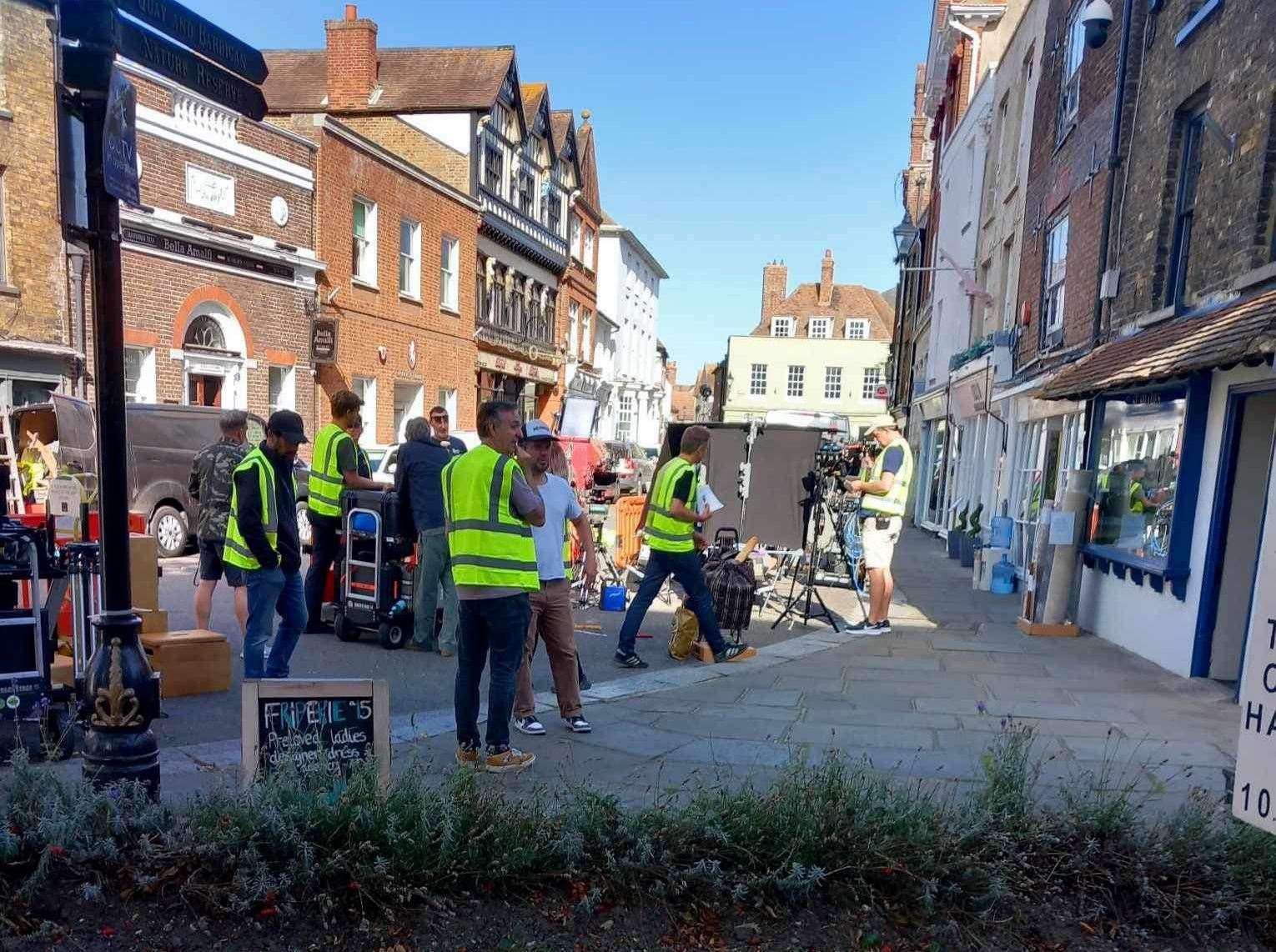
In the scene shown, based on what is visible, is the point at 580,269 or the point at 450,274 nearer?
the point at 450,274

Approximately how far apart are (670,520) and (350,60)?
2134 cm

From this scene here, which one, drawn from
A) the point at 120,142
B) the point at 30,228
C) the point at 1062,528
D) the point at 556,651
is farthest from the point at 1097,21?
the point at 30,228

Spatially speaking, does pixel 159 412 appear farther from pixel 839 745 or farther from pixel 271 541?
pixel 839 745

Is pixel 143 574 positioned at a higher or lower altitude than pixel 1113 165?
lower

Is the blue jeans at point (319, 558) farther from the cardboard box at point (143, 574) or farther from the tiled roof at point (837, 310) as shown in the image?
the tiled roof at point (837, 310)

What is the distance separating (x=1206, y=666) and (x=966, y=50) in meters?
17.9

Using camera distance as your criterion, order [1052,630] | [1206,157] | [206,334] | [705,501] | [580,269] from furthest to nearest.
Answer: [580,269], [206,334], [1052,630], [1206,157], [705,501]

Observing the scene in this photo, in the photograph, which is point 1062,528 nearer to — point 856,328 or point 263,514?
point 263,514

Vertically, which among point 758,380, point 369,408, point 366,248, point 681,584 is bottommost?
point 681,584

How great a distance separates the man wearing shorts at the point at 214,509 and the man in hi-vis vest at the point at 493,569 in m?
2.26

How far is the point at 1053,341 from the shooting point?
1152cm

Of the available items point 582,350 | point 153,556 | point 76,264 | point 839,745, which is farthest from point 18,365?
point 582,350

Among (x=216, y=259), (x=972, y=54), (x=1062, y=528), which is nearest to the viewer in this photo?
(x=1062, y=528)

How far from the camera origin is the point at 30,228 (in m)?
13.5
